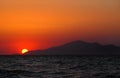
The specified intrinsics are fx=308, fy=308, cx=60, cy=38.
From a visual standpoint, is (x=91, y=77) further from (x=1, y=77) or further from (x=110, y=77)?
(x=1, y=77)

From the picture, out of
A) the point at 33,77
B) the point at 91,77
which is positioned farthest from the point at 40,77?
the point at 91,77

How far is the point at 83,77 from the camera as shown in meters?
28.3

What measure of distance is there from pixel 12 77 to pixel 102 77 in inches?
346

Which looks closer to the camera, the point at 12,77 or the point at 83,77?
the point at 83,77

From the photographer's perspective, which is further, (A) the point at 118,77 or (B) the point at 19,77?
(B) the point at 19,77

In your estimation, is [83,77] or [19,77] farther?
[19,77]

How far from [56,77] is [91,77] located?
3345mm

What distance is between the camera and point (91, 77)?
28.4 metres

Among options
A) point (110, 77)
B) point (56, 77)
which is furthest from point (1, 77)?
point (110, 77)

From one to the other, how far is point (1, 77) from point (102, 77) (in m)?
9.82

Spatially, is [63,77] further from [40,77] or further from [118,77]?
[118,77]

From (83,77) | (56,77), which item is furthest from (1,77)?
(83,77)

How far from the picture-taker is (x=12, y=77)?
99.6 ft

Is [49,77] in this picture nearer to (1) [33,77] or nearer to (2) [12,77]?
(1) [33,77]
